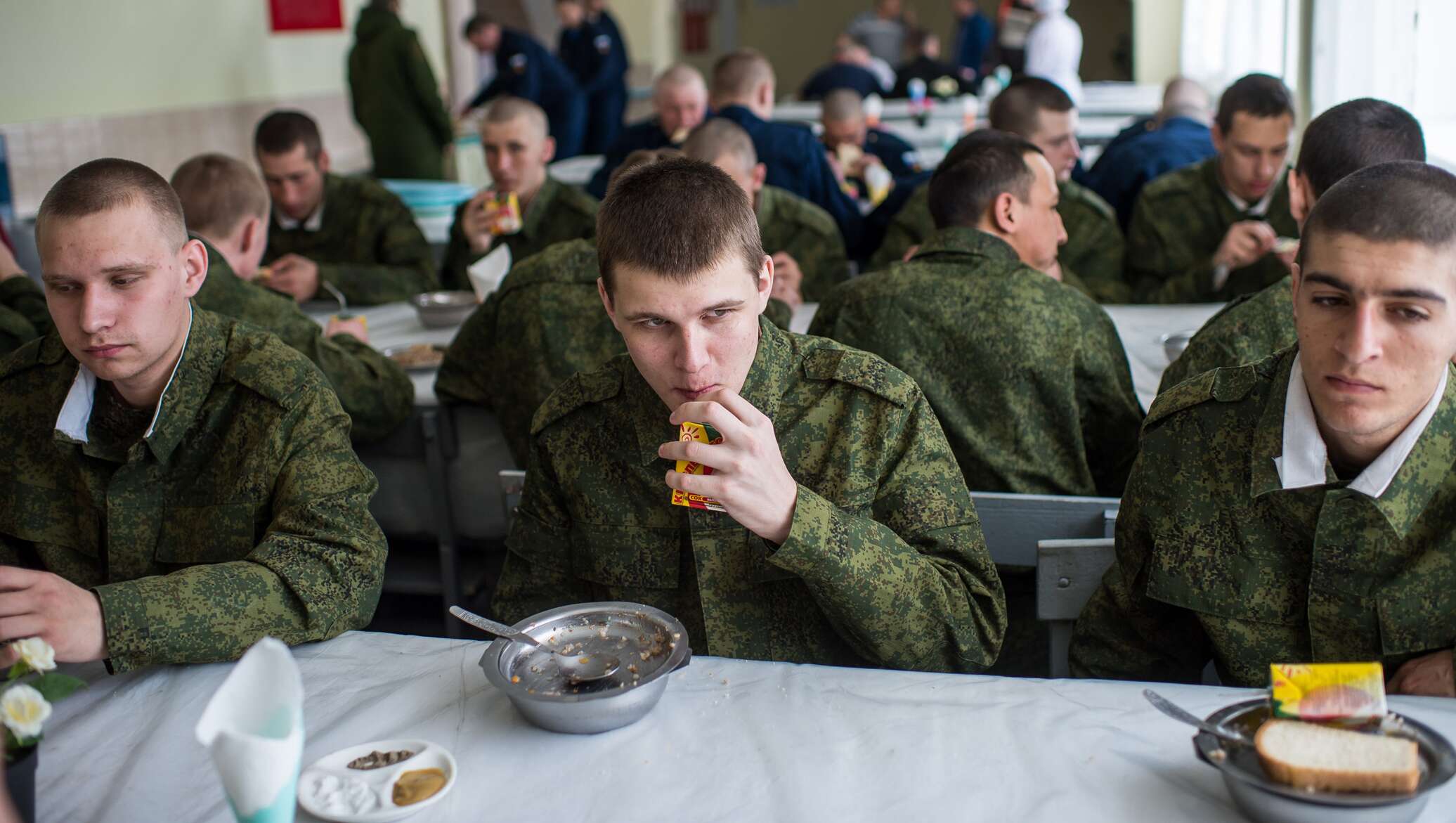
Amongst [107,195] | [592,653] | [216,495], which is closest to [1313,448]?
[592,653]

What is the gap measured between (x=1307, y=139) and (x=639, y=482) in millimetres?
1809

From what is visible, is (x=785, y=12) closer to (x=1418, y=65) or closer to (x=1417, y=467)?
(x=1418, y=65)

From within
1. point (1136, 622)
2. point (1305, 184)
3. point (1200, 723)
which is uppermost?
point (1305, 184)

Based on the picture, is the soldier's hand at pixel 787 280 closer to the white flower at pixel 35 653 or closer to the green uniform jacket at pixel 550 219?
the green uniform jacket at pixel 550 219

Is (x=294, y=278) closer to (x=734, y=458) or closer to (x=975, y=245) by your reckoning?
(x=975, y=245)

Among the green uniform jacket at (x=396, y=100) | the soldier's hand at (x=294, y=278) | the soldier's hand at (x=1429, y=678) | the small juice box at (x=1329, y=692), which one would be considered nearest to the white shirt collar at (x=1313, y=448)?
the soldier's hand at (x=1429, y=678)

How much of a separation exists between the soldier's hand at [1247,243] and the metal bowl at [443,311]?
7.70 ft

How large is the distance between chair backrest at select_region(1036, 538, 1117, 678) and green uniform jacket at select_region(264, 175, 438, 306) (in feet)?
10.5

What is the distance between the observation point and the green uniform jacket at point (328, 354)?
289 centimetres

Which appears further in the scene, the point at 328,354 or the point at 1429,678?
the point at 328,354

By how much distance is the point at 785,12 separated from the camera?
17.4 meters

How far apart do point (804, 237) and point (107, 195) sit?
2.77 meters

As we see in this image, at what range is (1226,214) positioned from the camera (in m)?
4.25

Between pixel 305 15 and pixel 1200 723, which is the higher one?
pixel 305 15
